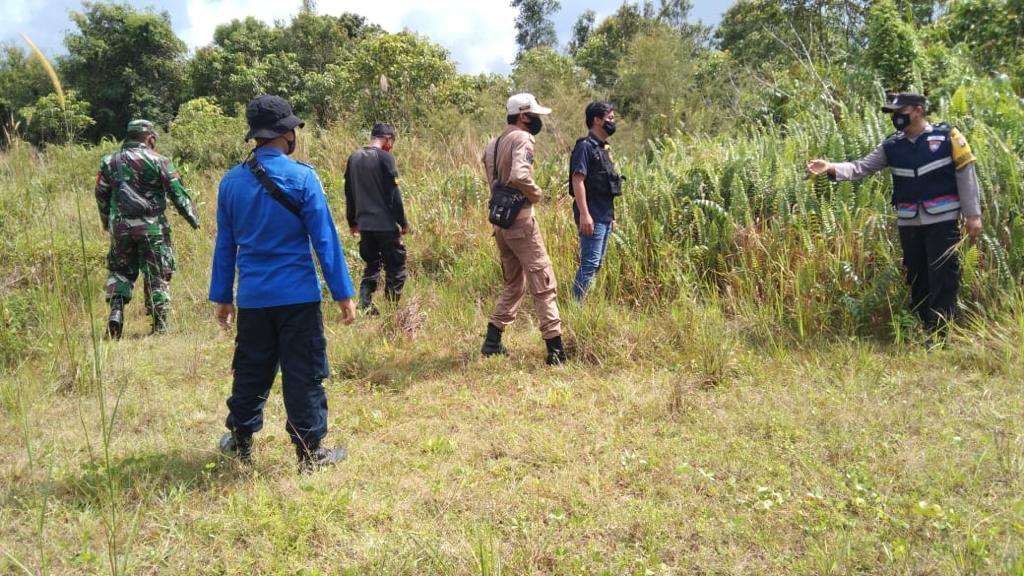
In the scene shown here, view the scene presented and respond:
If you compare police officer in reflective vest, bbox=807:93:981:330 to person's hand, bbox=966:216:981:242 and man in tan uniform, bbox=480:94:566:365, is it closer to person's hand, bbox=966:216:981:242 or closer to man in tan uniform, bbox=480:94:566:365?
person's hand, bbox=966:216:981:242

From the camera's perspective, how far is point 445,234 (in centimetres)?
739

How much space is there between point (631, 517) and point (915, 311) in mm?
3055

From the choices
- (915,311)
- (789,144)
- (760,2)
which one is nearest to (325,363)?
(915,311)

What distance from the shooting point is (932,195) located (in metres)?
4.36

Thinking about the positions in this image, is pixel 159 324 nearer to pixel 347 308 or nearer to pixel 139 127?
pixel 139 127

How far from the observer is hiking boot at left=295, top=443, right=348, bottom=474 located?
3.34 m

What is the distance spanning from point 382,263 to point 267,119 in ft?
11.1

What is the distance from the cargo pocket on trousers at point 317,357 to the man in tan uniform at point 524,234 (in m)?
1.76

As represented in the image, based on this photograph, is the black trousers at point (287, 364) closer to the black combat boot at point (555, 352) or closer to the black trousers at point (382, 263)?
the black combat boot at point (555, 352)

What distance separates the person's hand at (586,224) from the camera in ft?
16.4

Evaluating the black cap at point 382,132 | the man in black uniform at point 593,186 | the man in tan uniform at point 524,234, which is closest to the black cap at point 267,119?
the man in tan uniform at point 524,234

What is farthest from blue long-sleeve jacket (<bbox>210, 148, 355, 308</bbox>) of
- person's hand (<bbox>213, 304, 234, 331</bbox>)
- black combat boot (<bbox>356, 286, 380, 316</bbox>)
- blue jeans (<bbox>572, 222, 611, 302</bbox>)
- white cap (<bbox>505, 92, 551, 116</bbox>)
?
black combat boot (<bbox>356, 286, 380, 316</bbox>)

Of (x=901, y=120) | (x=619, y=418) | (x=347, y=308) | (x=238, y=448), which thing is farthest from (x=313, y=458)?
(x=901, y=120)

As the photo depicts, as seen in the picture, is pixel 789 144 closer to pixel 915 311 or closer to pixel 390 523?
pixel 915 311
